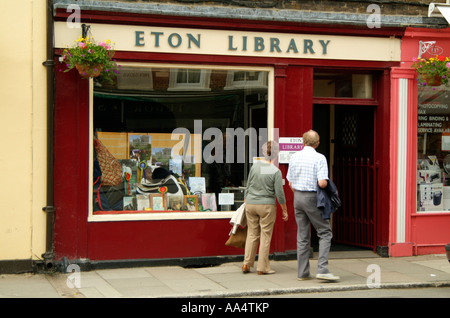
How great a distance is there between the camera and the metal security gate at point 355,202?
35.9ft

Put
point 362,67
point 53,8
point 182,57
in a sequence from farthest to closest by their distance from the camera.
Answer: point 362,67
point 182,57
point 53,8

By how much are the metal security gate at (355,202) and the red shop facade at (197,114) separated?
2.1 inches

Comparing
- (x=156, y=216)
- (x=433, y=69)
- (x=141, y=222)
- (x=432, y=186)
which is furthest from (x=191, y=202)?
(x=433, y=69)

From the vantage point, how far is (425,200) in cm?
1098

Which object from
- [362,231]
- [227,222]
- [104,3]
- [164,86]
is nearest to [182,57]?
[164,86]

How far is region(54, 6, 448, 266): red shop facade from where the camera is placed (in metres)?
9.35

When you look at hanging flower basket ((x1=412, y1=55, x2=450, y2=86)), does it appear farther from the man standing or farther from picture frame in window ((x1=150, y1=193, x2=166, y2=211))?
picture frame in window ((x1=150, y1=193, x2=166, y2=211))

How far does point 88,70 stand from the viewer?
8867 millimetres

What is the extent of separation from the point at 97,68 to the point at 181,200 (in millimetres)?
2463

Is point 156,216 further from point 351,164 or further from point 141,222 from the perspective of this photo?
point 351,164

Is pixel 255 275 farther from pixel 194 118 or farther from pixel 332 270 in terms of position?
pixel 194 118

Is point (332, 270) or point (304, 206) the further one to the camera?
point (332, 270)

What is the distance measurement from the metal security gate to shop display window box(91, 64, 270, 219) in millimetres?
2019

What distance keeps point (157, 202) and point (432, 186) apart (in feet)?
15.3
